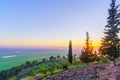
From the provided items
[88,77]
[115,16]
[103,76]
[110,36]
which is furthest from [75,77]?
[115,16]

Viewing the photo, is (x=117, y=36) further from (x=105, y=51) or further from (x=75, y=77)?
(x=75, y=77)

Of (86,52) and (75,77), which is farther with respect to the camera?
(86,52)

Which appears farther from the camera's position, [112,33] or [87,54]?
[87,54]

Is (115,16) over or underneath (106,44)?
over

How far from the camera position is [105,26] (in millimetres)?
26906

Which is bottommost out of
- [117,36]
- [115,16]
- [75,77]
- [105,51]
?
[75,77]

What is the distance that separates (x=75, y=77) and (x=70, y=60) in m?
33.6

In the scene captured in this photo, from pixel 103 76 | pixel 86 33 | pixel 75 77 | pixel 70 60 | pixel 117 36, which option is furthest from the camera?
pixel 70 60

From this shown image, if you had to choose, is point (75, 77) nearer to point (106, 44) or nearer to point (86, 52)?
point (106, 44)

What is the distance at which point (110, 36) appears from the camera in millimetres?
26688

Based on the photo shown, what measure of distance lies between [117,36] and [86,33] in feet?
92.2

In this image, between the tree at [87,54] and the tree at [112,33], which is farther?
the tree at [87,54]

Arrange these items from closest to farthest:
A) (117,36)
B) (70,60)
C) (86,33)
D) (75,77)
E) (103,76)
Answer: (103,76) → (75,77) → (117,36) → (86,33) → (70,60)

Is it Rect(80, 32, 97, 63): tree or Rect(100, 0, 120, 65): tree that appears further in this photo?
Rect(80, 32, 97, 63): tree
